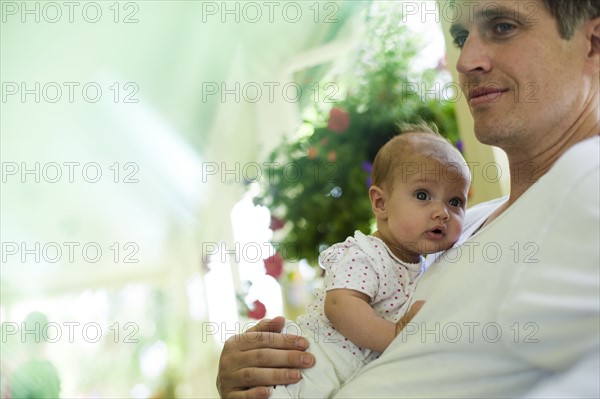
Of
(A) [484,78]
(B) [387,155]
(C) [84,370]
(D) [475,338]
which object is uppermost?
(A) [484,78]

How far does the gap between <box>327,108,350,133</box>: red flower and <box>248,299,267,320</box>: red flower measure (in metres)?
0.58

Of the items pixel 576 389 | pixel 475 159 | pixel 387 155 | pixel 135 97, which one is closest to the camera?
pixel 576 389

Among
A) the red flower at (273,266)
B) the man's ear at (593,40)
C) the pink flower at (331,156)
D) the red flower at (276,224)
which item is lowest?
the red flower at (273,266)

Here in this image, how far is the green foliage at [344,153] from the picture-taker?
223 cm

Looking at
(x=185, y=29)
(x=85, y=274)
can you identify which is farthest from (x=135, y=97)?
(x=85, y=274)

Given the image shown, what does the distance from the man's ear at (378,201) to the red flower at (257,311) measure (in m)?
0.89

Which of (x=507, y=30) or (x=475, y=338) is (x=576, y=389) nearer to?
(x=475, y=338)

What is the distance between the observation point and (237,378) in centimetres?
117

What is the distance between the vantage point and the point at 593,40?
1.21m

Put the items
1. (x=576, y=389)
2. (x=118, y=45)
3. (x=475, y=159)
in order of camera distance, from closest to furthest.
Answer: (x=576, y=389)
(x=475, y=159)
(x=118, y=45)

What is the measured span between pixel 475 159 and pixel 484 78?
2.50 ft

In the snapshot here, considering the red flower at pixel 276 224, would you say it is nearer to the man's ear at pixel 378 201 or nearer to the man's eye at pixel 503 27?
the man's ear at pixel 378 201

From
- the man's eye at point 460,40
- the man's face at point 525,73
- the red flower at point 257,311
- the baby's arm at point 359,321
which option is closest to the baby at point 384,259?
the baby's arm at point 359,321

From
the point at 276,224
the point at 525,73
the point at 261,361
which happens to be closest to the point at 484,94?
the point at 525,73
